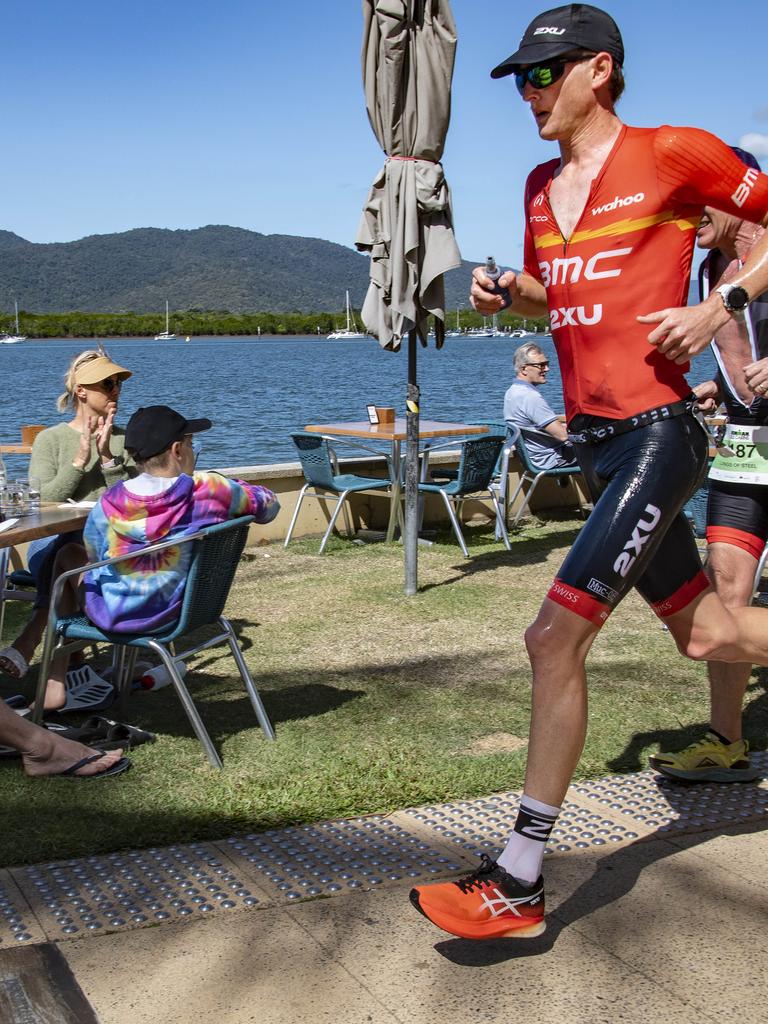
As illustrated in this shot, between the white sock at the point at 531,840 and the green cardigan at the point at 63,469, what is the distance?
3137 mm

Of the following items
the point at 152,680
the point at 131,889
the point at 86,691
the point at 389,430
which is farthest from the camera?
the point at 389,430

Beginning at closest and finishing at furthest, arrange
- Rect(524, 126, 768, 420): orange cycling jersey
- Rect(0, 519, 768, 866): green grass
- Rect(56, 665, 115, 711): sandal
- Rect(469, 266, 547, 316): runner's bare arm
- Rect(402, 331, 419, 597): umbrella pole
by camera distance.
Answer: Rect(524, 126, 768, 420): orange cycling jersey < Rect(469, 266, 547, 316): runner's bare arm < Rect(0, 519, 768, 866): green grass < Rect(56, 665, 115, 711): sandal < Rect(402, 331, 419, 597): umbrella pole

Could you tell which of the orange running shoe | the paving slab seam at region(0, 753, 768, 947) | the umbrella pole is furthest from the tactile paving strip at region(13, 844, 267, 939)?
the umbrella pole

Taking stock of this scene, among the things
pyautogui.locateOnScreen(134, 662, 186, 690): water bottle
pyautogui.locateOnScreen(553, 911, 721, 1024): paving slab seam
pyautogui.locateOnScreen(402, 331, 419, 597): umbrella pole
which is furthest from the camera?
pyautogui.locateOnScreen(402, 331, 419, 597): umbrella pole

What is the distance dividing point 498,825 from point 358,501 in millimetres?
6043

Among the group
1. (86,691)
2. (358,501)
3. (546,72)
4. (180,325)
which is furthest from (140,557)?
(180,325)

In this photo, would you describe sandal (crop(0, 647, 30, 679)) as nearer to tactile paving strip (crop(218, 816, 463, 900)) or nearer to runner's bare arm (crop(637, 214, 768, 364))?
tactile paving strip (crop(218, 816, 463, 900))

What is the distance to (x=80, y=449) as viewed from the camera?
529 centimetres

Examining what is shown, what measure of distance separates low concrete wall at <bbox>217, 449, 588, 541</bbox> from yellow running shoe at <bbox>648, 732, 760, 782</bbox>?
200 inches

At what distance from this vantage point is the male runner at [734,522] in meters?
3.84

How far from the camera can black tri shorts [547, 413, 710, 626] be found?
275cm

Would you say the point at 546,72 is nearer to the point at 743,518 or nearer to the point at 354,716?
the point at 743,518

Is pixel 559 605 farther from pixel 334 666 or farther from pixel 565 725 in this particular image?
pixel 334 666

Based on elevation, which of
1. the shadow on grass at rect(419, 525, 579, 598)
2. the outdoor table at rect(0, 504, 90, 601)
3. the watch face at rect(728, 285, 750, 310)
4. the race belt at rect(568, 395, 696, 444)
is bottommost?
the shadow on grass at rect(419, 525, 579, 598)
